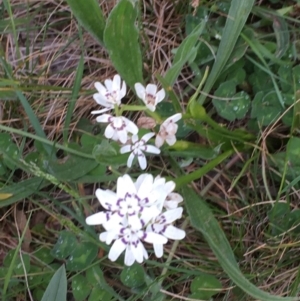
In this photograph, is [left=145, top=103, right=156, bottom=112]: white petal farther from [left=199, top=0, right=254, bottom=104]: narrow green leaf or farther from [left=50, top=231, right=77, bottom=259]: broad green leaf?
[left=50, top=231, right=77, bottom=259]: broad green leaf

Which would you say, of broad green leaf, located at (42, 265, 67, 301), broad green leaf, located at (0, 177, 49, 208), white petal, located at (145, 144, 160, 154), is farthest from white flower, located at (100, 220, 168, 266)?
broad green leaf, located at (0, 177, 49, 208)

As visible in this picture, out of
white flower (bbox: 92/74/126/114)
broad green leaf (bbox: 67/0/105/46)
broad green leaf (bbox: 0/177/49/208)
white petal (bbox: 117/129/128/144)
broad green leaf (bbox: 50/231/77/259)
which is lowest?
broad green leaf (bbox: 50/231/77/259)

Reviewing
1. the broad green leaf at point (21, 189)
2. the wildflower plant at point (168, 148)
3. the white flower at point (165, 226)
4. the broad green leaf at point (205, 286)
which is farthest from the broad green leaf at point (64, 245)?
the white flower at point (165, 226)

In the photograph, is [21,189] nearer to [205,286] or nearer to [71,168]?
[71,168]

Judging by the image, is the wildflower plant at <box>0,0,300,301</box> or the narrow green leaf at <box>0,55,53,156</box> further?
the narrow green leaf at <box>0,55,53,156</box>

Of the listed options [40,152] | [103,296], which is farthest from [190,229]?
[40,152]

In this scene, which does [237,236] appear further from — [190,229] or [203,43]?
[203,43]

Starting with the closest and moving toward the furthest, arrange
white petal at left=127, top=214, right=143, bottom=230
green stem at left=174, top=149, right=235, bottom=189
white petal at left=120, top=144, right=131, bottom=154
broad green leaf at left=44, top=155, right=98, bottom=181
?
1. white petal at left=127, top=214, right=143, bottom=230
2. white petal at left=120, top=144, right=131, bottom=154
3. green stem at left=174, top=149, right=235, bottom=189
4. broad green leaf at left=44, top=155, right=98, bottom=181
